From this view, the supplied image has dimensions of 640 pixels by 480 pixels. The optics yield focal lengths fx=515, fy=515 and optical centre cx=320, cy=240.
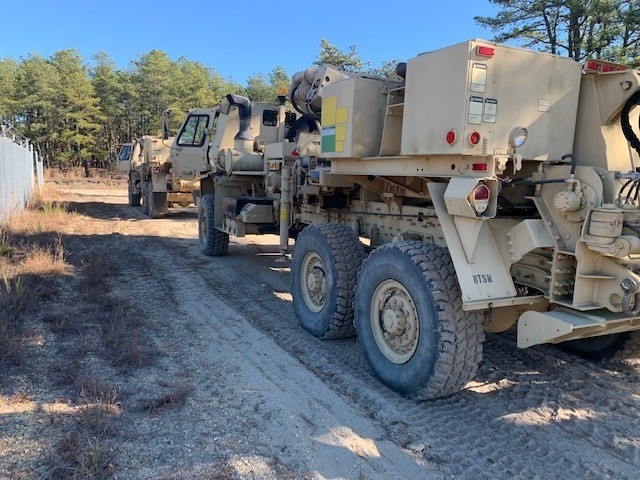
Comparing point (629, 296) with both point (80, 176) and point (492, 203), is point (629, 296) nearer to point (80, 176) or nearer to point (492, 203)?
point (492, 203)

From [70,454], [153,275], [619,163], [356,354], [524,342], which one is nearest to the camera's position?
[70,454]

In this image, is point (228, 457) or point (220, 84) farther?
point (220, 84)

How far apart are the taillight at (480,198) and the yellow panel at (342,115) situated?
1711 millimetres

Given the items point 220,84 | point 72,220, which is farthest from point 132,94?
point 72,220

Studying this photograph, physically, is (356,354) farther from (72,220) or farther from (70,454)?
(72,220)

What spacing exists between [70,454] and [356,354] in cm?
267

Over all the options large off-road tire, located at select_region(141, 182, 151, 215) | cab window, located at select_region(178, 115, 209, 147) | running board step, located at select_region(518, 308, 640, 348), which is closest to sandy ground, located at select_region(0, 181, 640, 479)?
running board step, located at select_region(518, 308, 640, 348)

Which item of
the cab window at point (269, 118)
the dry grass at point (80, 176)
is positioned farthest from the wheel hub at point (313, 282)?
the dry grass at point (80, 176)

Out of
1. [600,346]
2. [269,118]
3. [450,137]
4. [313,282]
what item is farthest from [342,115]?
[269,118]

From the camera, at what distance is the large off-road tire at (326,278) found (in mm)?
5016

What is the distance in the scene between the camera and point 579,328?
324cm

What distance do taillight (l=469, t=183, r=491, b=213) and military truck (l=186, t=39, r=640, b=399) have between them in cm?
Answer: 1

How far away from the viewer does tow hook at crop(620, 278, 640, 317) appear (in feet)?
10.3

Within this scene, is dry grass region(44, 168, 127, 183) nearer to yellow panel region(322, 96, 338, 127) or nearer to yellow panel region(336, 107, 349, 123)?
yellow panel region(322, 96, 338, 127)
